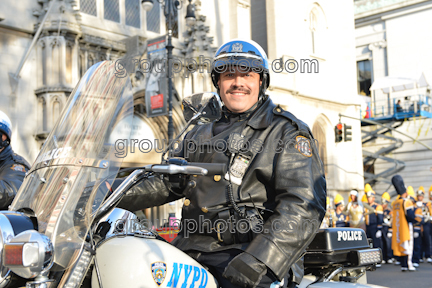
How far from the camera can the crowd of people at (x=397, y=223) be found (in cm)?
1212

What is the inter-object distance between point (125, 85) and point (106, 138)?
306 mm

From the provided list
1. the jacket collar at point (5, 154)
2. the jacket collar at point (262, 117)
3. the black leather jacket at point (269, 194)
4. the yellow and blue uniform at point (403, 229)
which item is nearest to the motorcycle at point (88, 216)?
the black leather jacket at point (269, 194)

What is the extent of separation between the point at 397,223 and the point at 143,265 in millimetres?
11879

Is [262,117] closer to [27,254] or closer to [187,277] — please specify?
[187,277]

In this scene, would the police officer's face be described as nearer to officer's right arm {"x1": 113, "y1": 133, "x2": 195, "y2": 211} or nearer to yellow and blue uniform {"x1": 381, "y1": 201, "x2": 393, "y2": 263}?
officer's right arm {"x1": 113, "y1": 133, "x2": 195, "y2": 211}

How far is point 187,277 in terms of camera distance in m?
2.10

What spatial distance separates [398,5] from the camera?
34000mm

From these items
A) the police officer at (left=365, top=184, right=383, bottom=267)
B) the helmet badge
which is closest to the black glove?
the helmet badge

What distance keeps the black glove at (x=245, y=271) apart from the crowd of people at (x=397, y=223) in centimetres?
1045

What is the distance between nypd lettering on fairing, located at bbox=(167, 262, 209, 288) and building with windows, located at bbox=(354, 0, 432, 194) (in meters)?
29.6

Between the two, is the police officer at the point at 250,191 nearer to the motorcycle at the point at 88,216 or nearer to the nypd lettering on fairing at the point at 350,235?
the motorcycle at the point at 88,216

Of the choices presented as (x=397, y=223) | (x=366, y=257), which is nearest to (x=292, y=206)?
(x=366, y=257)

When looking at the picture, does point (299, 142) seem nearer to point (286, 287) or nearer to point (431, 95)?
point (286, 287)

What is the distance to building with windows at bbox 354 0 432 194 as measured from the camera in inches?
1249
